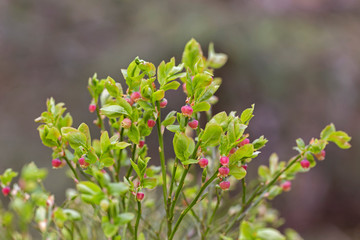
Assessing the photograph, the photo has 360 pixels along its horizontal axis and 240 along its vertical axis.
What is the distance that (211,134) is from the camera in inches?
12.4

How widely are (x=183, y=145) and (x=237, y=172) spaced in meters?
0.06

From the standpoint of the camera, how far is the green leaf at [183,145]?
0.33 m

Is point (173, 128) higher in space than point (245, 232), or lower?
higher

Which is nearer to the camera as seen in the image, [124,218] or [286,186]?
[124,218]

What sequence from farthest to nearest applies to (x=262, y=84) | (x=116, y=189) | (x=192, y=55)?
(x=262, y=84) → (x=192, y=55) → (x=116, y=189)

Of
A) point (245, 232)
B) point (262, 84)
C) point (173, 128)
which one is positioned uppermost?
point (262, 84)

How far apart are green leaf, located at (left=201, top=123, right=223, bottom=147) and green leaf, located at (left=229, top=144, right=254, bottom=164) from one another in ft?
0.08

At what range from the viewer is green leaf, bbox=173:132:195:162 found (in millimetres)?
326

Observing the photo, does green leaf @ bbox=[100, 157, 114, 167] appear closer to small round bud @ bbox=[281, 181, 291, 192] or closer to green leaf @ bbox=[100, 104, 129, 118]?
green leaf @ bbox=[100, 104, 129, 118]

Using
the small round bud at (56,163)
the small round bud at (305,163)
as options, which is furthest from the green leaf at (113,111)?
the small round bud at (305,163)

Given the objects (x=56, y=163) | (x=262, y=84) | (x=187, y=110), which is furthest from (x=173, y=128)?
(x=262, y=84)

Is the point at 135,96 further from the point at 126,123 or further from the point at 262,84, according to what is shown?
the point at 262,84

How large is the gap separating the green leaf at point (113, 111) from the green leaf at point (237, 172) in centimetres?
12

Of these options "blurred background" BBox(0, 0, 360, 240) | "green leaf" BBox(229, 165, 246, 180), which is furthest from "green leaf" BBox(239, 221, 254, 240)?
"blurred background" BBox(0, 0, 360, 240)
